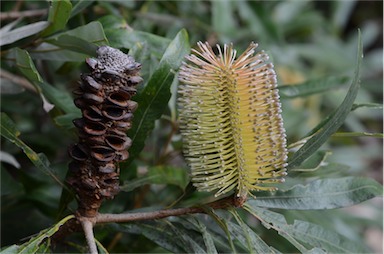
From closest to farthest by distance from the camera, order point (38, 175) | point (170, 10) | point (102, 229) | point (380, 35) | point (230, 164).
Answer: point (230, 164)
point (102, 229)
point (38, 175)
point (170, 10)
point (380, 35)

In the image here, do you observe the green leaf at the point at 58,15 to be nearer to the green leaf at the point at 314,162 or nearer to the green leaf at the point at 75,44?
the green leaf at the point at 75,44

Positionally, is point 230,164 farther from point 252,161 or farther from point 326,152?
point 326,152

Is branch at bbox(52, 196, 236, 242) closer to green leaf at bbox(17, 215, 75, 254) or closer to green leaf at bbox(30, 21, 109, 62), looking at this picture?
green leaf at bbox(17, 215, 75, 254)

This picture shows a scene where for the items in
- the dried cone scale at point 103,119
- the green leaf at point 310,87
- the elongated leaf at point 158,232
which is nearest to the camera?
the dried cone scale at point 103,119

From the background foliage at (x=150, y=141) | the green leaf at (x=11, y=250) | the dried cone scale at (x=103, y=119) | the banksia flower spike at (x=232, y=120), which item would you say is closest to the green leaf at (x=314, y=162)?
the background foliage at (x=150, y=141)

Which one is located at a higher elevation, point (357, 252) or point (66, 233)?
point (357, 252)

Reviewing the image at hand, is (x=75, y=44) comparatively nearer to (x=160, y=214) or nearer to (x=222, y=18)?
(x=160, y=214)

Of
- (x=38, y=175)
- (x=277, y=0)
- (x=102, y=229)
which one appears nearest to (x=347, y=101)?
(x=102, y=229)
